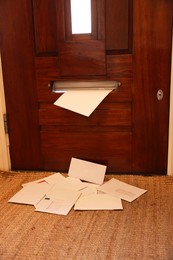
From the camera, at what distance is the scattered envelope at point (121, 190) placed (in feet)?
4.41

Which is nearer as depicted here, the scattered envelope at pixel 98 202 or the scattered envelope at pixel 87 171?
the scattered envelope at pixel 98 202

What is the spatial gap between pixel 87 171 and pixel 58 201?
271 millimetres

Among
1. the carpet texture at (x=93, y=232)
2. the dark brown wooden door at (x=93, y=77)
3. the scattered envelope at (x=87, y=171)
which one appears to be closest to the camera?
the carpet texture at (x=93, y=232)

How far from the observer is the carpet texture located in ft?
3.25

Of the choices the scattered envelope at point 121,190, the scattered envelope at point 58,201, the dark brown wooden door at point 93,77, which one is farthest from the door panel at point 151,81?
the scattered envelope at point 58,201

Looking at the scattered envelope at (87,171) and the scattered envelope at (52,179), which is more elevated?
the scattered envelope at (87,171)

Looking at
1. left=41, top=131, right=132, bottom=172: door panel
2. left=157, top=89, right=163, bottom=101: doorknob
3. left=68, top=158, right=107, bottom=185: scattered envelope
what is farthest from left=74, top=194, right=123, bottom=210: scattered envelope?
left=157, top=89, right=163, bottom=101: doorknob

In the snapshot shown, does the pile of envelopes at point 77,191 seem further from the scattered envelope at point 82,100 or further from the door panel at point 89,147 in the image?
the scattered envelope at point 82,100

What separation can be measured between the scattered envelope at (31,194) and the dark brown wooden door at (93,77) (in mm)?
189

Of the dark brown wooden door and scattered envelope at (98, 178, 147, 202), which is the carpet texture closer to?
scattered envelope at (98, 178, 147, 202)

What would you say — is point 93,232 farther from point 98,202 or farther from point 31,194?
point 31,194

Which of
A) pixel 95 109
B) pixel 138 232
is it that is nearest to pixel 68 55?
pixel 95 109

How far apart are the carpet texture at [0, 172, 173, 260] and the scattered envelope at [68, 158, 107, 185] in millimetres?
250

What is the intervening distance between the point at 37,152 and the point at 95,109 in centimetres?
41
